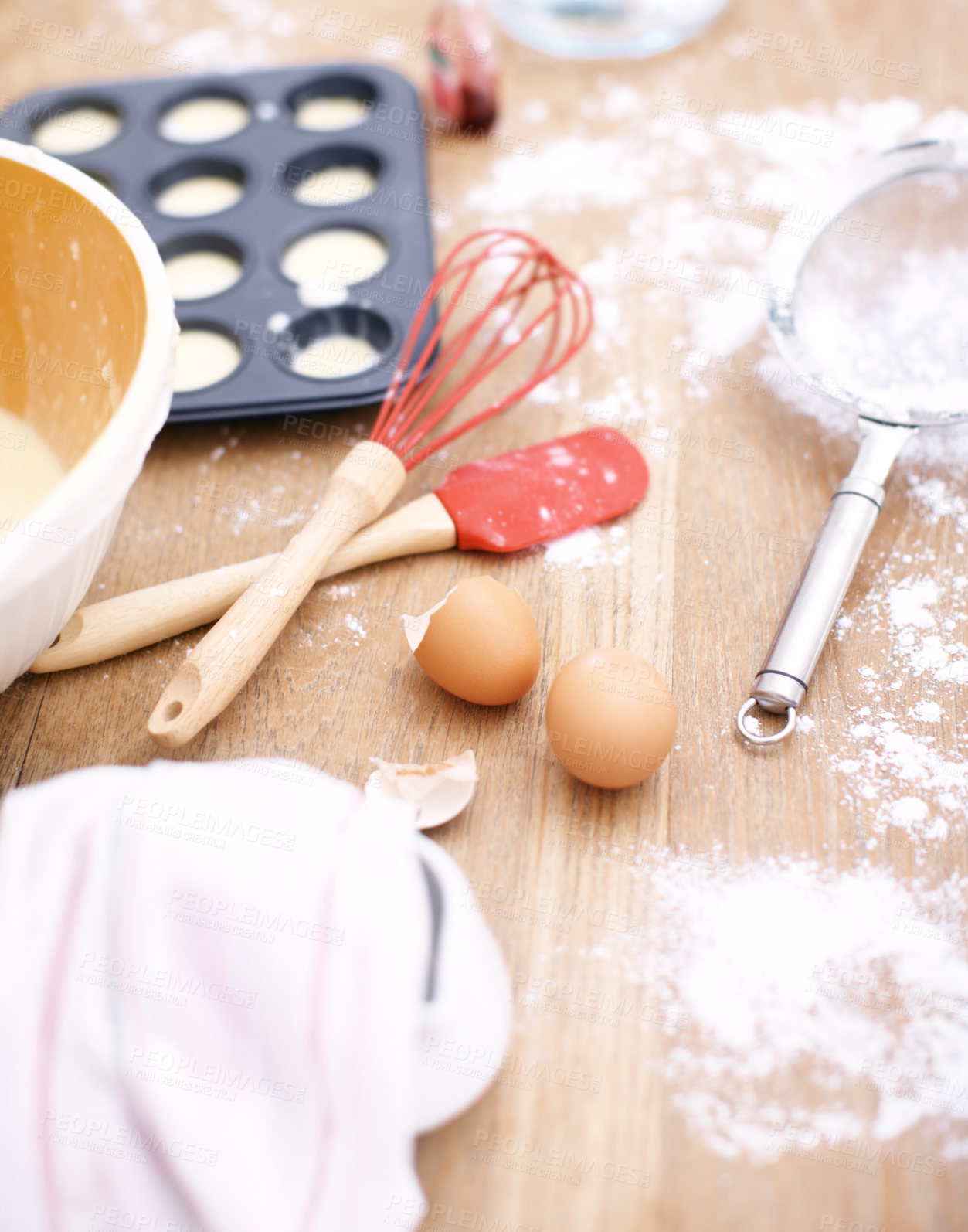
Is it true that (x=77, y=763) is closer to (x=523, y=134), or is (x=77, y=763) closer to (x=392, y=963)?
(x=392, y=963)

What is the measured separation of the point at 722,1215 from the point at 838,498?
469 mm

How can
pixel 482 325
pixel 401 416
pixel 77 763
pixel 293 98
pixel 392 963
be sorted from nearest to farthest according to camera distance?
pixel 392 963 < pixel 77 763 < pixel 401 416 < pixel 482 325 < pixel 293 98

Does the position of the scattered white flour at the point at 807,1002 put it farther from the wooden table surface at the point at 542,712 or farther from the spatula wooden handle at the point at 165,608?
the spatula wooden handle at the point at 165,608

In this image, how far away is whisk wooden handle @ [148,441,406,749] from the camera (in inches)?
24.7

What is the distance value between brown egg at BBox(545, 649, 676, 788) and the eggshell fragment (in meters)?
0.06

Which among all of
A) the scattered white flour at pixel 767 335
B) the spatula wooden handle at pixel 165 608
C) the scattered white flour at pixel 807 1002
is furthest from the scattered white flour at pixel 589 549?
the scattered white flour at pixel 807 1002

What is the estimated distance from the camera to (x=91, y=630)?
68 centimetres

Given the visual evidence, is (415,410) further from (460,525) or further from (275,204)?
(275,204)

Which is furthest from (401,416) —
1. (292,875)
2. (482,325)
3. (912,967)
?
(912,967)

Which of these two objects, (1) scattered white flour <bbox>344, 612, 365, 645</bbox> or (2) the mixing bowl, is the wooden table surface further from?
(2) the mixing bowl

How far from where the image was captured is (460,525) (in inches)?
29.6

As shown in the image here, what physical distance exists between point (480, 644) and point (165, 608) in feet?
0.73

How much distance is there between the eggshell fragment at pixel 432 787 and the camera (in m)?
0.63

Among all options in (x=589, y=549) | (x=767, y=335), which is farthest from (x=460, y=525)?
(x=767, y=335)
